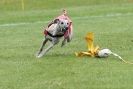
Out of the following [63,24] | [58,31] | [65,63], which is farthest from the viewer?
[58,31]

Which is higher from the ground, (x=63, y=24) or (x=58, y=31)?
(x=63, y=24)

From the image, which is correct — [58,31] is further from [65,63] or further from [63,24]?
[65,63]

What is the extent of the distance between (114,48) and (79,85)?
537 cm

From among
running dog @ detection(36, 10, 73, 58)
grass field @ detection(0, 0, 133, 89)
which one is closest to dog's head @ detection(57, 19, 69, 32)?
running dog @ detection(36, 10, 73, 58)

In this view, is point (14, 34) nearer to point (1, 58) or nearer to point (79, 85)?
point (1, 58)

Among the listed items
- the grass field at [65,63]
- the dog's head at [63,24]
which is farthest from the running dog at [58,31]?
the grass field at [65,63]

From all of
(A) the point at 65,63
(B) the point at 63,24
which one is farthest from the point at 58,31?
(A) the point at 65,63

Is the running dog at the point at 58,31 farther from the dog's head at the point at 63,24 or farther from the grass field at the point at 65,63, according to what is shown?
the grass field at the point at 65,63

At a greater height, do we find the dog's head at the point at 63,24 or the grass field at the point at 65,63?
the dog's head at the point at 63,24

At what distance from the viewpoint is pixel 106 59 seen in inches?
524

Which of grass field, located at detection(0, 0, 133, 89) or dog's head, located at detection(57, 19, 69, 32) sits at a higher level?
dog's head, located at detection(57, 19, 69, 32)

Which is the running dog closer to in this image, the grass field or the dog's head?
the dog's head

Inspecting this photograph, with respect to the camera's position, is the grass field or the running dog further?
the running dog

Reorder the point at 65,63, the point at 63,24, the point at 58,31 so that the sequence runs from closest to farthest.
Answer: the point at 65,63, the point at 63,24, the point at 58,31
